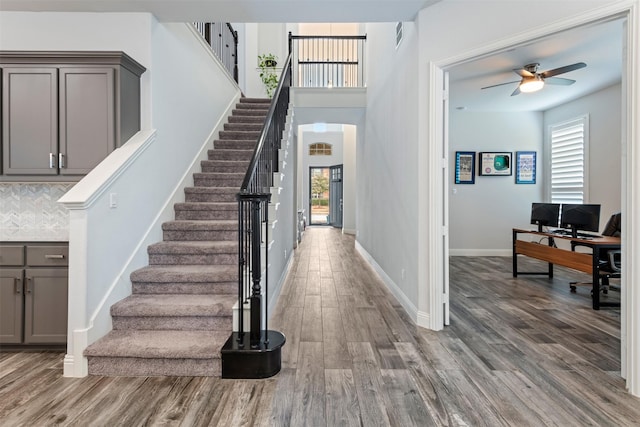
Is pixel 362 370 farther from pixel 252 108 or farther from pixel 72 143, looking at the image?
pixel 252 108

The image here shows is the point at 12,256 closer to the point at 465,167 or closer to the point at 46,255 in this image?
the point at 46,255

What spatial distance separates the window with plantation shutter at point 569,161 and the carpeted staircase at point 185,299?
18.2 ft

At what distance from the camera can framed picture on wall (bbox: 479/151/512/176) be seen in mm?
6812

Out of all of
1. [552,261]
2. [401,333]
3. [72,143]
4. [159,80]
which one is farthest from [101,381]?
[552,261]

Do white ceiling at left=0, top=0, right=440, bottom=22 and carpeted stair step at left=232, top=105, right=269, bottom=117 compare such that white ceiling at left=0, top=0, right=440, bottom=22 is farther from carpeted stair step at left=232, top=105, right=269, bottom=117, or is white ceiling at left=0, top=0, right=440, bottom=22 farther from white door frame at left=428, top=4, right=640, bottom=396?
carpeted stair step at left=232, top=105, right=269, bottom=117

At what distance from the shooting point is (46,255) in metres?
2.67

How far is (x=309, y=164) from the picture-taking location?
539 inches

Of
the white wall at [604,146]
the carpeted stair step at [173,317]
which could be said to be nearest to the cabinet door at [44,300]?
the carpeted stair step at [173,317]

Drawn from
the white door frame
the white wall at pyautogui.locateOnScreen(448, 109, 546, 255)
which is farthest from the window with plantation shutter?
the white door frame

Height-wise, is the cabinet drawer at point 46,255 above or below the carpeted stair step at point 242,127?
below

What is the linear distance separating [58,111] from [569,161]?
23.9 feet

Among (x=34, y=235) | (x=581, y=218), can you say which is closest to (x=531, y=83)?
(x=581, y=218)

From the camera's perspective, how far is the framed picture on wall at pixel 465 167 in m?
6.85

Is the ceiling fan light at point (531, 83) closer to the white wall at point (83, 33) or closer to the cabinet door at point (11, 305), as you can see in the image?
the white wall at point (83, 33)
